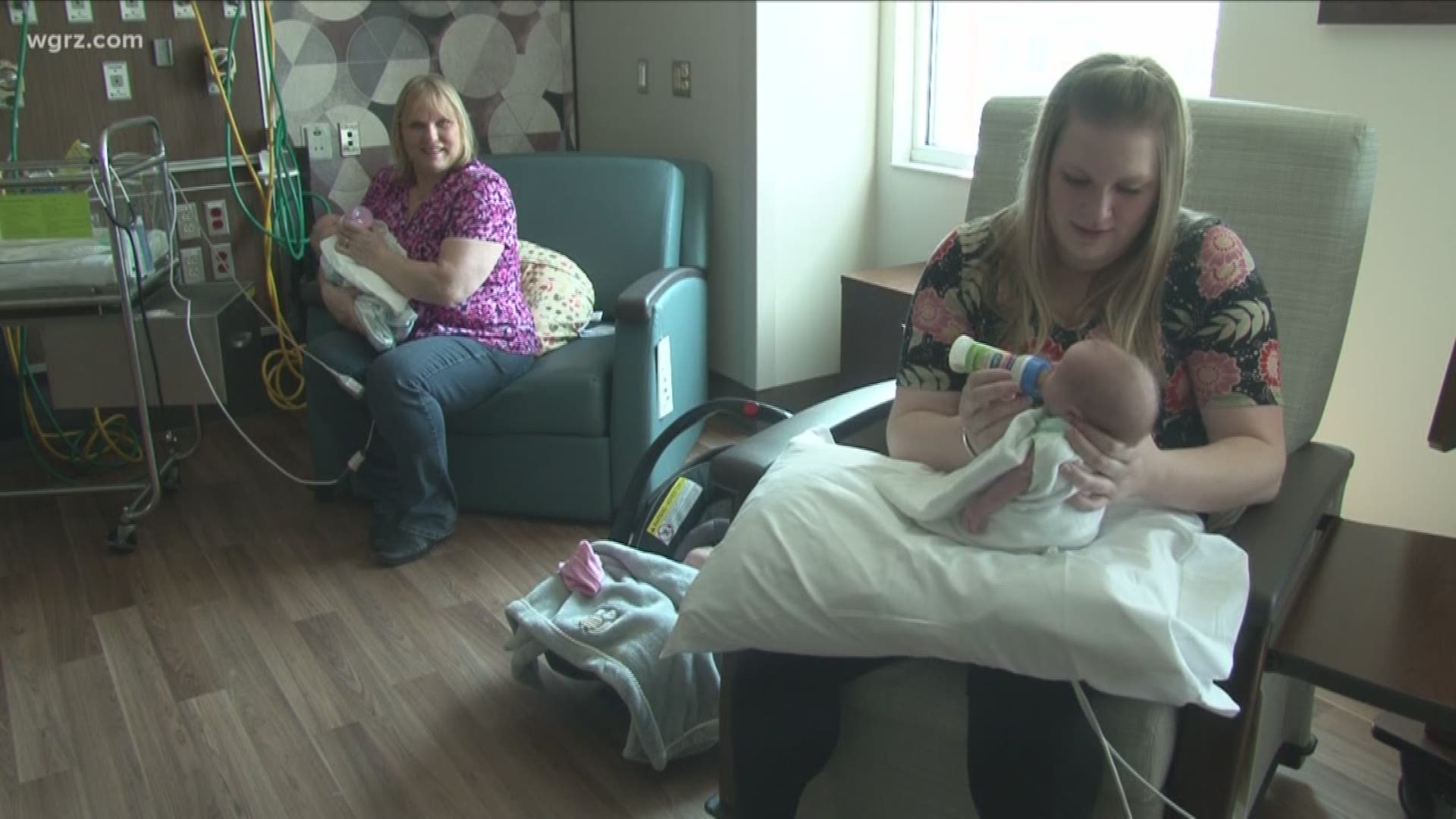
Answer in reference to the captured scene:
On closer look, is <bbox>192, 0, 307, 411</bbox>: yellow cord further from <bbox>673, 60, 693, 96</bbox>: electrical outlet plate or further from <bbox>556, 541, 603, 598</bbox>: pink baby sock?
<bbox>556, 541, 603, 598</bbox>: pink baby sock

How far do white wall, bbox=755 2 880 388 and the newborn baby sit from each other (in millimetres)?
2141

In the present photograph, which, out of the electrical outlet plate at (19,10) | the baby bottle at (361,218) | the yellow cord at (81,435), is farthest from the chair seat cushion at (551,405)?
the electrical outlet plate at (19,10)

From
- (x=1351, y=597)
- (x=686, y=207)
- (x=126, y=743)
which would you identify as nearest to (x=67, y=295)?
(x=126, y=743)

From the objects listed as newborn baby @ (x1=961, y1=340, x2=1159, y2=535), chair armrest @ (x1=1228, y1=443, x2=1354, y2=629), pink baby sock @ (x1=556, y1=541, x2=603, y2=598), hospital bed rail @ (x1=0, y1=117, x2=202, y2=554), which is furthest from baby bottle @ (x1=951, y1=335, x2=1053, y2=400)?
hospital bed rail @ (x1=0, y1=117, x2=202, y2=554)

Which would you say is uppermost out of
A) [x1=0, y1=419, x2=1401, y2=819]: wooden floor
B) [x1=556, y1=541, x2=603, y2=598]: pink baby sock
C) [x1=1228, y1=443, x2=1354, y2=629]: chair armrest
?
[x1=1228, y1=443, x2=1354, y2=629]: chair armrest

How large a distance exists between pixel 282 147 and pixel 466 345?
1211 mm

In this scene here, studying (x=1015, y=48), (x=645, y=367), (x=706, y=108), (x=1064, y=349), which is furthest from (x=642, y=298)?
(x=1064, y=349)

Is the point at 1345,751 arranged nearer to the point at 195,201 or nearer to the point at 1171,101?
the point at 1171,101

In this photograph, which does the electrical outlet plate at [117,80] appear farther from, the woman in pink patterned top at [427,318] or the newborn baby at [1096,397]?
the newborn baby at [1096,397]

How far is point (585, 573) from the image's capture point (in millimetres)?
1995

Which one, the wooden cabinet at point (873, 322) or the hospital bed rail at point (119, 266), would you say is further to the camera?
the wooden cabinet at point (873, 322)

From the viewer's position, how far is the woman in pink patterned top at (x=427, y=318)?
2633 millimetres

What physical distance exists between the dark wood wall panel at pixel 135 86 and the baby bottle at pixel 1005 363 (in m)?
2.83

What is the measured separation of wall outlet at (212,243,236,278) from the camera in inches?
137
